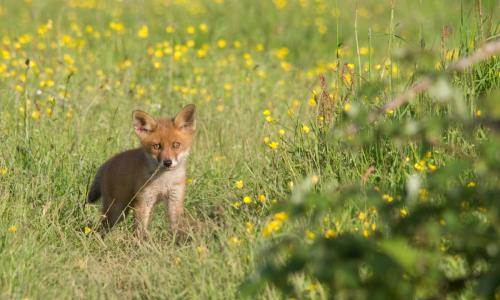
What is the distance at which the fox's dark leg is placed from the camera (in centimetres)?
633

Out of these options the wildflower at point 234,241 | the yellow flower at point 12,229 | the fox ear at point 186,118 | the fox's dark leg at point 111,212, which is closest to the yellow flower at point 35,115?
the fox's dark leg at point 111,212

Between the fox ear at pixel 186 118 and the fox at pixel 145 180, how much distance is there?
0.05 feet

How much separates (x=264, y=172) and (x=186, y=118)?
1.05 meters

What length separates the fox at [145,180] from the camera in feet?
20.9

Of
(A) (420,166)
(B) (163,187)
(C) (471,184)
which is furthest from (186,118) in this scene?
(C) (471,184)

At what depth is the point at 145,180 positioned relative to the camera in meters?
6.48

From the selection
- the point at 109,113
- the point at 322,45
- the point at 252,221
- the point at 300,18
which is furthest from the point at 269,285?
the point at 300,18

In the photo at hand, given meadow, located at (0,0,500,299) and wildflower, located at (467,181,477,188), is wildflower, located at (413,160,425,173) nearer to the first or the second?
meadow, located at (0,0,500,299)

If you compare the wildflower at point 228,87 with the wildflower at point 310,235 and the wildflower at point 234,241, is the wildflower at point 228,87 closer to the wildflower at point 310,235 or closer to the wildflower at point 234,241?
the wildflower at point 234,241

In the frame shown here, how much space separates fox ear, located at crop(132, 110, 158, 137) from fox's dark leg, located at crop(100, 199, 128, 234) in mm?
651

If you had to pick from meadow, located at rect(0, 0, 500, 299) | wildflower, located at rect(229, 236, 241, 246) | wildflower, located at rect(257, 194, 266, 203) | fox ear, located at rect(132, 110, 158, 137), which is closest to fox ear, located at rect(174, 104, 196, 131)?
fox ear, located at rect(132, 110, 158, 137)

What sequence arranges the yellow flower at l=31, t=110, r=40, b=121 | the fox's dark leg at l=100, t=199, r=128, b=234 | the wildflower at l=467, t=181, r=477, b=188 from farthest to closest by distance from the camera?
the yellow flower at l=31, t=110, r=40, b=121 < the fox's dark leg at l=100, t=199, r=128, b=234 < the wildflower at l=467, t=181, r=477, b=188

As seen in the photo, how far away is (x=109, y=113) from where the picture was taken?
27.2 ft

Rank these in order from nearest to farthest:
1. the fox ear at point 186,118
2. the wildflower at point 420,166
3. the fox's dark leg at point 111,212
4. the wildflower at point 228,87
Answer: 1. the wildflower at point 420,166
2. the fox's dark leg at point 111,212
3. the fox ear at point 186,118
4. the wildflower at point 228,87
